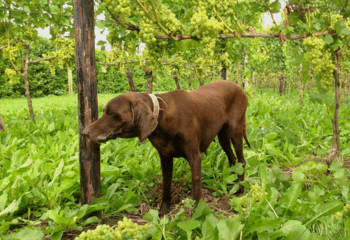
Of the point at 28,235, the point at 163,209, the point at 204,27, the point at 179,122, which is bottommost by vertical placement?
the point at 163,209

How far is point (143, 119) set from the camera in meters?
1.94

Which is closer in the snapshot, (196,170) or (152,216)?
(152,216)

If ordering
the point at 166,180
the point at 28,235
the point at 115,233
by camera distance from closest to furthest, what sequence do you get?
the point at 115,233, the point at 28,235, the point at 166,180

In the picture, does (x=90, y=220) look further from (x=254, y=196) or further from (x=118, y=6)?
(x=118, y=6)

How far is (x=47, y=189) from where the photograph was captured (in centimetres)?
263

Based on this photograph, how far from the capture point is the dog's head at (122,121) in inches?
75.7

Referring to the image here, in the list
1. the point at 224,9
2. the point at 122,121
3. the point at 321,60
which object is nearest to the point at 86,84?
the point at 122,121

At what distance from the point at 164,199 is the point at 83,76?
56.2 inches

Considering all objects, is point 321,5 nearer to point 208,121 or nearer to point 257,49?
point 208,121

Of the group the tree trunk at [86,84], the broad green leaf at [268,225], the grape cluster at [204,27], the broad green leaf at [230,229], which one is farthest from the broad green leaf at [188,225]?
the grape cluster at [204,27]

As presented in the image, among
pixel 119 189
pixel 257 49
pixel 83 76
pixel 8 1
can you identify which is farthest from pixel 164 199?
pixel 257 49

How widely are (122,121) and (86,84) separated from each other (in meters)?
0.49

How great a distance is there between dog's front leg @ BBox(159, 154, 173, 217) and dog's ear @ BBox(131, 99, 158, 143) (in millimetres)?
612

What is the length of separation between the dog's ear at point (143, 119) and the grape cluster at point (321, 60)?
171 cm
